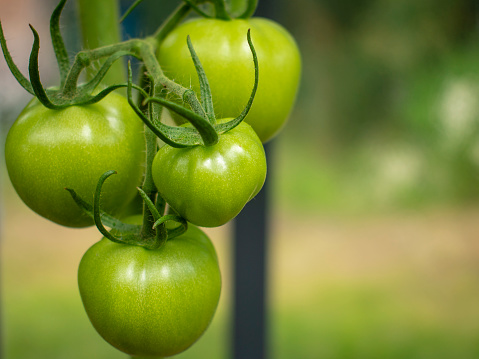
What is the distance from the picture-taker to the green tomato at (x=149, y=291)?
0.30 meters

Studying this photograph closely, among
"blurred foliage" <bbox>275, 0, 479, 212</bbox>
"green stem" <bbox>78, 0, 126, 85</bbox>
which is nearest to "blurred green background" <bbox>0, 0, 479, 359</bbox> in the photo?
"blurred foliage" <bbox>275, 0, 479, 212</bbox>

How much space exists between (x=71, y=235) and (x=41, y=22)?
0.72 metres

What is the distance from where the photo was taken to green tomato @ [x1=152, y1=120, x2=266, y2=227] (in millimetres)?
253

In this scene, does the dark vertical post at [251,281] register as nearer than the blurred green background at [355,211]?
Yes

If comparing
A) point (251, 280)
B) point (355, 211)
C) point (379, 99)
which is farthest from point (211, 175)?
point (355, 211)

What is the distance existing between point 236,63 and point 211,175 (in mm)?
105

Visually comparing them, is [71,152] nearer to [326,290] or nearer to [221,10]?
[221,10]

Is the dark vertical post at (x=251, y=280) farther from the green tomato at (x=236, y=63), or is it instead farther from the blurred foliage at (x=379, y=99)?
the green tomato at (x=236, y=63)

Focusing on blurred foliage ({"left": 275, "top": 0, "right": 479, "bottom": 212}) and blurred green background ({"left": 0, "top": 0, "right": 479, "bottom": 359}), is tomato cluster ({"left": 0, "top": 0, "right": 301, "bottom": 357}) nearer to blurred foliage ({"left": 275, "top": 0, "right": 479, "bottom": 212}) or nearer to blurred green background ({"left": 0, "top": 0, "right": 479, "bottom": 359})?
blurred green background ({"left": 0, "top": 0, "right": 479, "bottom": 359})

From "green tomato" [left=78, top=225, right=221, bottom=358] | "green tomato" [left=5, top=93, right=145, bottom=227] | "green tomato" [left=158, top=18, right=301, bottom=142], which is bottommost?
"green tomato" [left=78, top=225, right=221, bottom=358]

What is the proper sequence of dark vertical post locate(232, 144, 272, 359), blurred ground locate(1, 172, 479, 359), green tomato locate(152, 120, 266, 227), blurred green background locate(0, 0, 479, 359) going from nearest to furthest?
green tomato locate(152, 120, 266, 227), dark vertical post locate(232, 144, 272, 359), blurred green background locate(0, 0, 479, 359), blurred ground locate(1, 172, 479, 359)

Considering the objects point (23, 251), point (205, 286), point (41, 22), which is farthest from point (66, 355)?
point (205, 286)

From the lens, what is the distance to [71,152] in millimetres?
308

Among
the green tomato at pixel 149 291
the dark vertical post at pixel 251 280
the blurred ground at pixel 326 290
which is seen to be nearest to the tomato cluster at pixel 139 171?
the green tomato at pixel 149 291
